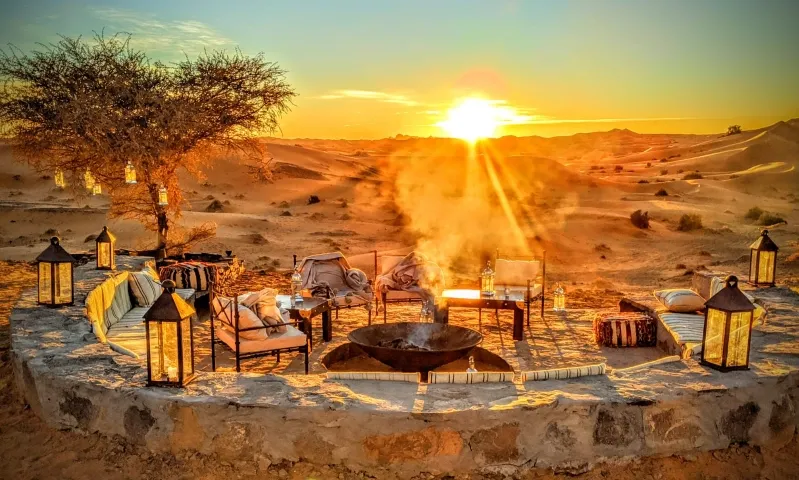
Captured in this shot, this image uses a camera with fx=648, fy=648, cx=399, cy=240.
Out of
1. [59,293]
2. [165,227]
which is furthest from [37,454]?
[165,227]

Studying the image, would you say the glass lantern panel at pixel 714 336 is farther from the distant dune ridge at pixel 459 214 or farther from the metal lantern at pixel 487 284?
the distant dune ridge at pixel 459 214

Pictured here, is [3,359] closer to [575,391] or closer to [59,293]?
[59,293]

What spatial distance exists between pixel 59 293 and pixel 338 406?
5.12m

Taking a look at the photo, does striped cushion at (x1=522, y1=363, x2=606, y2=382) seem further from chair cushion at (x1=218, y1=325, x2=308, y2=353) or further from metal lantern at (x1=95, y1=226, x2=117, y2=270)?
metal lantern at (x1=95, y1=226, x2=117, y2=270)

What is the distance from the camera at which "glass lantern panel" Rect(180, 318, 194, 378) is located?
5.50 metres

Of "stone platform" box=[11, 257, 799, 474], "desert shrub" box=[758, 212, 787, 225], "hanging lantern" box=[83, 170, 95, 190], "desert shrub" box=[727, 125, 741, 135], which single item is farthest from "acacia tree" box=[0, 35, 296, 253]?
"desert shrub" box=[727, 125, 741, 135]

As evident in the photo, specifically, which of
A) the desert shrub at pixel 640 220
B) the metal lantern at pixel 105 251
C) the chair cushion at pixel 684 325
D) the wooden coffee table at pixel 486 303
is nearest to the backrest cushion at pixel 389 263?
the wooden coffee table at pixel 486 303

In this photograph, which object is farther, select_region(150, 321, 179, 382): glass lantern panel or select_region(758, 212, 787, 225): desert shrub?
select_region(758, 212, 787, 225): desert shrub

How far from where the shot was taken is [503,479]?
500 centimetres

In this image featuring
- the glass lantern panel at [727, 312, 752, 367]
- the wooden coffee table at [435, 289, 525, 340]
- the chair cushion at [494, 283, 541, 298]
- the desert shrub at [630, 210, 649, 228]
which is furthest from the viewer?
the desert shrub at [630, 210, 649, 228]

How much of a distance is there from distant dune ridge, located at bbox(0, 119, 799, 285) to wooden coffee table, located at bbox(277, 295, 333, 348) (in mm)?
6554

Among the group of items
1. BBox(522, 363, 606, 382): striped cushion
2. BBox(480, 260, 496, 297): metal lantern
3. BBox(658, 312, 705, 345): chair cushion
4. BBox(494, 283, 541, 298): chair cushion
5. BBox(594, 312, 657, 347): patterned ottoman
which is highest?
BBox(480, 260, 496, 297): metal lantern

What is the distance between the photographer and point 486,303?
9.75 metres

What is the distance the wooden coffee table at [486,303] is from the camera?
31.3ft
